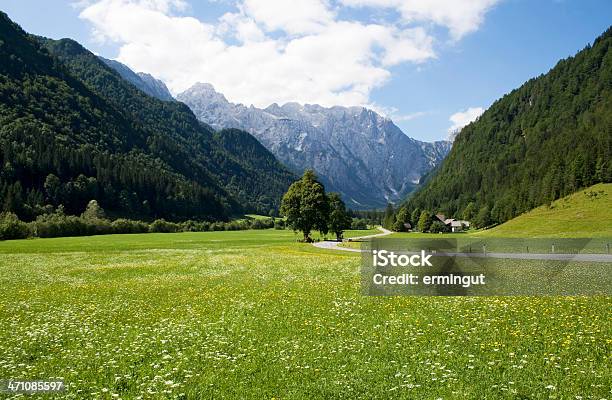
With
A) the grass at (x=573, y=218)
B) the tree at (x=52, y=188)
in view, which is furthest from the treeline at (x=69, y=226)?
the grass at (x=573, y=218)

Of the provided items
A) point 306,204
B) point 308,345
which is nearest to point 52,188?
point 306,204

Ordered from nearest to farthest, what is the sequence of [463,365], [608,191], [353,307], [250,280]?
[463,365] → [353,307] → [250,280] → [608,191]

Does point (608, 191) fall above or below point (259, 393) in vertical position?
above

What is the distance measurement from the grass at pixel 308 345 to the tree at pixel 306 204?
68.0 m

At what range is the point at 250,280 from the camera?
3722 cm

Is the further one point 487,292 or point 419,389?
point 487,292

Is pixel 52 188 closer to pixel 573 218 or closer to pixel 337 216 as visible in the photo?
pixel 337 216

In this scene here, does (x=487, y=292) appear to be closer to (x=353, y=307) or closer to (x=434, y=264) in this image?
(x=434, y=264)

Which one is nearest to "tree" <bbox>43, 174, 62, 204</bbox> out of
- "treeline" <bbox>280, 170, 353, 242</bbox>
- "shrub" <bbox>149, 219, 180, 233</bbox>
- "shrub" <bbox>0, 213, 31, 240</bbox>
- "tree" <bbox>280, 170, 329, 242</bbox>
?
"shrub" <bbox>149, 219, 180, 233</bbox>

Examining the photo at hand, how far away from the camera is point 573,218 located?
386ft

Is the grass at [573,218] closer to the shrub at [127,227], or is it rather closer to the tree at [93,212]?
the shrub at [127,227]

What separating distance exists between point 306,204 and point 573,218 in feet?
252

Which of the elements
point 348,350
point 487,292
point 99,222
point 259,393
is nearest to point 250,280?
point 487,292

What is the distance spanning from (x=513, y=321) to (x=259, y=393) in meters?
12.2
